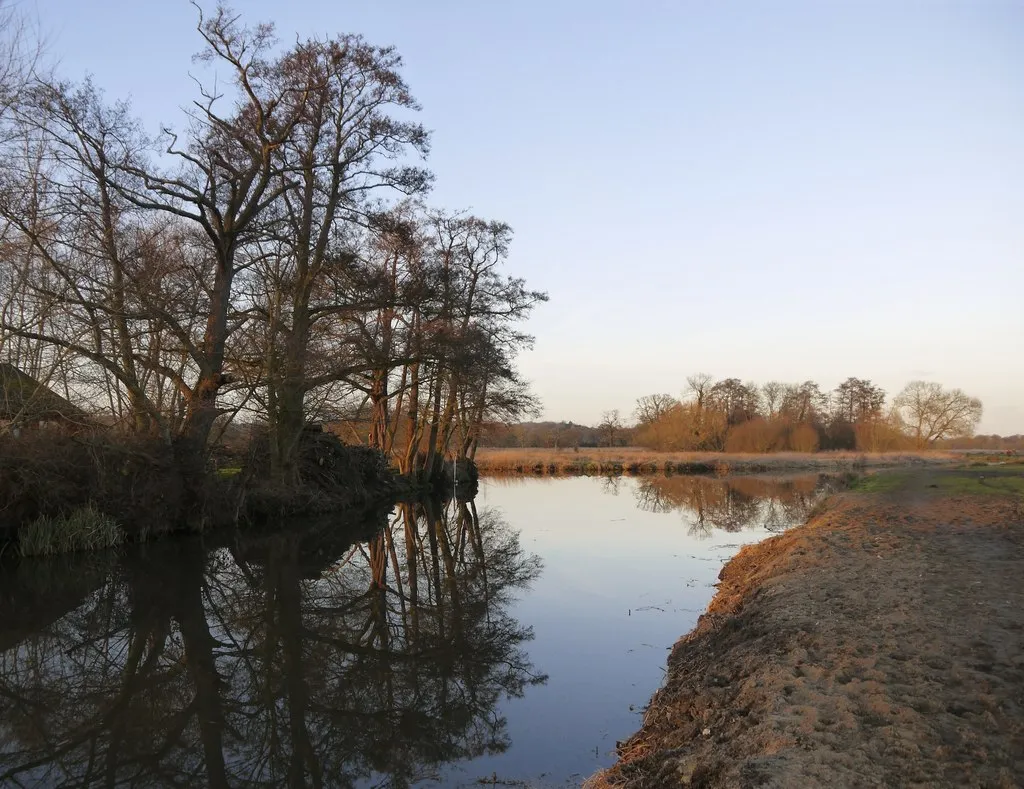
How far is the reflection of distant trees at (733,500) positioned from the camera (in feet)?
67.0

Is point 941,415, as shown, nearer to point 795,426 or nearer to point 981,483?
point 795,426

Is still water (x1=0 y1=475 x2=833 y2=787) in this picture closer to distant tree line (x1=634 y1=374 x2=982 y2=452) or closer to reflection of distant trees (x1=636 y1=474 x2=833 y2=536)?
reflection of distant trees (x1=636 y1=474 x2=833 y2=536)

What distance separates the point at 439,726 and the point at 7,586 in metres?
9.13

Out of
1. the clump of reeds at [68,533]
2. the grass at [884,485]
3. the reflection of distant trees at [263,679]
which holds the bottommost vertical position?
the reflection of distant trees at [263,679]

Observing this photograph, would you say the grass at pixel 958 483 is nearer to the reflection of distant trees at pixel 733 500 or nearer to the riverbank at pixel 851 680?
the reflection of distant trees at pixel 733 500

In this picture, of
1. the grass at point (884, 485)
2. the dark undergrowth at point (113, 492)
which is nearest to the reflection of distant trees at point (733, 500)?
the grass at point (884, 485)

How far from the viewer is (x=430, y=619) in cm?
971

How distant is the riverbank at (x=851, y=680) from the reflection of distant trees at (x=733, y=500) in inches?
395

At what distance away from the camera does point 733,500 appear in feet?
89.1

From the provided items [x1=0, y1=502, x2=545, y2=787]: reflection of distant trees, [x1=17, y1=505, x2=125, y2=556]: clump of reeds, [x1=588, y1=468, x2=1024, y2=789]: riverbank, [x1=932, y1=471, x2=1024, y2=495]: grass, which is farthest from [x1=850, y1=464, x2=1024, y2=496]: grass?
[x1=17, y1=505, x2=125, y2=556]: clump of reeds

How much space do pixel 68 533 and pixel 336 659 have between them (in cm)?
908

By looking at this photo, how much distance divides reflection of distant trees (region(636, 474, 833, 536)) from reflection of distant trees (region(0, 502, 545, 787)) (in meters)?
9.69

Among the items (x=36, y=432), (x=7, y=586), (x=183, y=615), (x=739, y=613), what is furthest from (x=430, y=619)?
(x=36, y=432)

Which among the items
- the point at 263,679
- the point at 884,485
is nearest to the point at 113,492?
the point at 263,679
